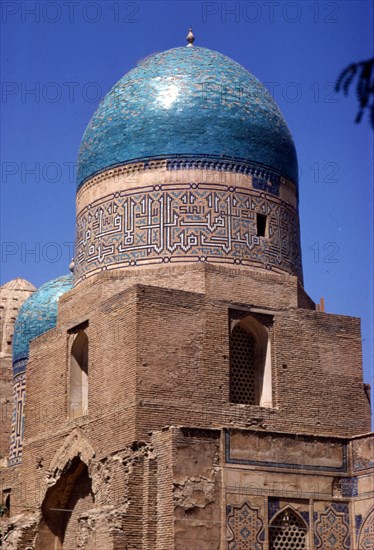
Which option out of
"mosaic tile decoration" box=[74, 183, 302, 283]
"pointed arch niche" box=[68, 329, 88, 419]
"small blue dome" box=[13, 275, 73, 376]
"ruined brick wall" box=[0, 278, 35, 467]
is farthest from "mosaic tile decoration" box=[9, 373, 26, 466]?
"mosaic tile decoration" box=[74, 183, 302, 283]

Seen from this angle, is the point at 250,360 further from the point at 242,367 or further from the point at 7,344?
the point at 7,344

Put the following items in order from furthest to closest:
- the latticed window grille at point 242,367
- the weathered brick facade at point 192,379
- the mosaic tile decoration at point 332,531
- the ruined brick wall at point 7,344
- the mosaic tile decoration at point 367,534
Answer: the ruined brick wall at point 7,344 → the latticed window grille at point 242,367 → the mosaic tile decoration at point 332,531 → the mosaic tile decoration at point 367,534 → the weathered brick facade at point 192,379

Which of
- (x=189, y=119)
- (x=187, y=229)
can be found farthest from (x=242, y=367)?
(x=189, y=119)

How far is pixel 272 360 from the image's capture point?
47.1ft

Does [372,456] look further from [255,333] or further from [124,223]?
[124,223]

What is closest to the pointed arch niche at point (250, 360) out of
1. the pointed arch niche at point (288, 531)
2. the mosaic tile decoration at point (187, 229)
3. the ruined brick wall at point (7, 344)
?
the mosaic tile decoration at point (187, 229)

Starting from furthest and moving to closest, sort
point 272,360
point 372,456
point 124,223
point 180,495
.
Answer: point 124,223 < point 272,360 < point 372,456 < point 180,495

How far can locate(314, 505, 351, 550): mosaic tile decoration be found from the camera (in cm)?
1319

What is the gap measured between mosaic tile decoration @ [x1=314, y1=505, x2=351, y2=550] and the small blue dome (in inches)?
382

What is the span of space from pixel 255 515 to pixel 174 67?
23.9 ft

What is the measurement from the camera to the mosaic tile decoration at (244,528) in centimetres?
1252

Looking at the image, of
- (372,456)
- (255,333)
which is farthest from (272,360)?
(372,456)

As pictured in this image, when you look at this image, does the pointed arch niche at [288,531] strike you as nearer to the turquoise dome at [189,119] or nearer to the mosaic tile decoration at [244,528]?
the mosaic tile decoration at [244,528]

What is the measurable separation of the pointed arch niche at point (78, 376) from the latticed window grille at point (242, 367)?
2375 mm
